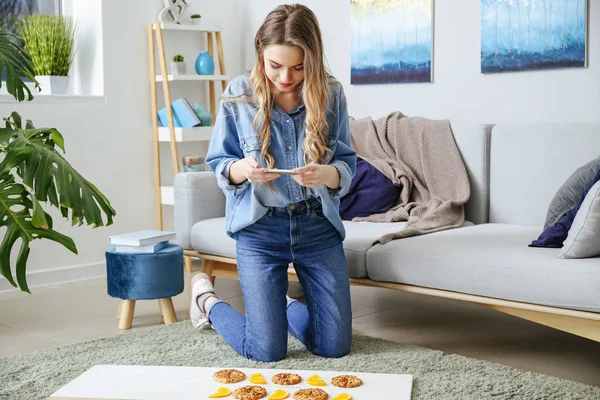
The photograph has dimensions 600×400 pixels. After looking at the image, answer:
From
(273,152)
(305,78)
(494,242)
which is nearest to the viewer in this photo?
(305,78)

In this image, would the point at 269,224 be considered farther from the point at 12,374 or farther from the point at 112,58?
the point at 112,58

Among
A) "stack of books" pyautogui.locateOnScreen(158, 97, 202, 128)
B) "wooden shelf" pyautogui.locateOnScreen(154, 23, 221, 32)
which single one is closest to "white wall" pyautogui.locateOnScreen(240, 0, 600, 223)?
"wooden shelf" pyautogui.locateOnScreen(154, 23, 221, 32)

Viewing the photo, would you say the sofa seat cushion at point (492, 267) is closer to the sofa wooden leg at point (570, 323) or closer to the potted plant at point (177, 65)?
the sofa wooden leg at point (570, 323)

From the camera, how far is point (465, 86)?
12.8 ft

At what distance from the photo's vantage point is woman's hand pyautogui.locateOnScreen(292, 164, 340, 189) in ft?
8.13

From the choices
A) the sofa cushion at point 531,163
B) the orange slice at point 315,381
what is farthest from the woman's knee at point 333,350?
the sofa cushion at point 531,163

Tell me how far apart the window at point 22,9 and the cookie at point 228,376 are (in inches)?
108

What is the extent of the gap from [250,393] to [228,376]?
0.49 feet

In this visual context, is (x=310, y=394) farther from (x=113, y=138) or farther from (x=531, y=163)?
(x=113, y=138)

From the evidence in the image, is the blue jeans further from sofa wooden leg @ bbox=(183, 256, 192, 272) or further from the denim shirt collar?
sofa wooden leg @ bbox=(183, 256, 192, 272)

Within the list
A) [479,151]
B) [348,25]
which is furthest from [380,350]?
[348,25]

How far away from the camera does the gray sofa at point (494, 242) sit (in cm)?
248

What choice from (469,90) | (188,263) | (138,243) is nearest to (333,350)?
(138,243)

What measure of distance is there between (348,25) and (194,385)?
8.53 feet
